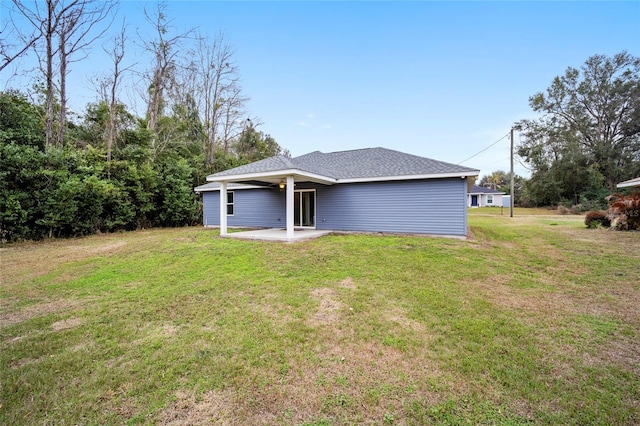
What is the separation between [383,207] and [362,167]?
7.34ft

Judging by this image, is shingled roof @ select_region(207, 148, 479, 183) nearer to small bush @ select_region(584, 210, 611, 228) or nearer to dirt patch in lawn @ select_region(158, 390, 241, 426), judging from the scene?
dirt patch in lawn @ select_region(158, 390, 241, 426)

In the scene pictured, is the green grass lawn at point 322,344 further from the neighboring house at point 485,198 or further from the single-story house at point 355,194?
the neighboring house at point 485,198

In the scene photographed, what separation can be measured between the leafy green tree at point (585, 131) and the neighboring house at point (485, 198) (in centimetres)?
757

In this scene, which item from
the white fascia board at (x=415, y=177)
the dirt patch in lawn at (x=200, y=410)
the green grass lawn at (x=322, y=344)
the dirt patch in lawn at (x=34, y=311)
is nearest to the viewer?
the dirt patch in lawn at (x=200, y=410)

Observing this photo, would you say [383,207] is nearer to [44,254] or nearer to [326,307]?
[326,307]

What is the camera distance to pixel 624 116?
27625mm

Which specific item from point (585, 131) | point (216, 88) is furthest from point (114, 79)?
point (585, 131)

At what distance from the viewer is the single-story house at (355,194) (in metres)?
9.50

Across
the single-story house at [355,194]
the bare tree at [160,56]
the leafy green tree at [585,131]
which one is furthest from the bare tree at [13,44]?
the leafy green tree at [585,131]

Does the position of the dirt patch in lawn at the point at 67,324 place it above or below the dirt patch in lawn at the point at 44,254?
below

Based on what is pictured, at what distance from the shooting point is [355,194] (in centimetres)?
1124

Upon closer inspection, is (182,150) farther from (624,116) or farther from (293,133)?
(624,116)

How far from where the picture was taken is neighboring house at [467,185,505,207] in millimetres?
39438

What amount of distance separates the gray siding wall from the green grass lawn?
152 inches
